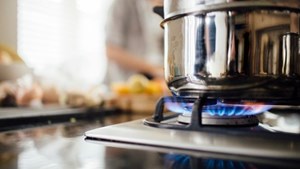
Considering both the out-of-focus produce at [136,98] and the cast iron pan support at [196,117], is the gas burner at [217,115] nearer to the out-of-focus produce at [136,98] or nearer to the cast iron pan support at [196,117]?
the cast iron pan support at [196,117]

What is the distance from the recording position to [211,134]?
406mm

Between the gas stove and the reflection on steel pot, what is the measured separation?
4 cm

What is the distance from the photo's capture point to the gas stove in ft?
1.16

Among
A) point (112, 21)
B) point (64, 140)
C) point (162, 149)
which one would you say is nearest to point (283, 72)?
point (162, 149)

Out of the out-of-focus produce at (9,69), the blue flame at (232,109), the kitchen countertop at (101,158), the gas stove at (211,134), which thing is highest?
the out-of-focus produce at (9,69)

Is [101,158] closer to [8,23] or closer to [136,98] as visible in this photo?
[136,98]

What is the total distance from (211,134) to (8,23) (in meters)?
0.98

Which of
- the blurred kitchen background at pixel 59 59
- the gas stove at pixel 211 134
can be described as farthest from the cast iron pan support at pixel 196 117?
the blurred kitchen background at pixel 59 59

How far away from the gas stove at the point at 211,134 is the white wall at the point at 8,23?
2.56 feet

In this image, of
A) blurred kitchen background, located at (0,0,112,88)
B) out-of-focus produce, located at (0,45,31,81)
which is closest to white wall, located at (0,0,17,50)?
blurred kitchen background, located at (0,0,112,88)

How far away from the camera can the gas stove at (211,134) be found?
353 millimetres

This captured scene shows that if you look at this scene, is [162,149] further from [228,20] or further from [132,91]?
[132,91]

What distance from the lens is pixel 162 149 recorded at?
0.39 metres

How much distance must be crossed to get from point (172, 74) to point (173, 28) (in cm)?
8
